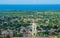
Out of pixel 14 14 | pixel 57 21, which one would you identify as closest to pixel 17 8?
pixel 14 14

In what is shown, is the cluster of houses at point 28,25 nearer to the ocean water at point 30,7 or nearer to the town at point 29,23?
the town at point 29,23

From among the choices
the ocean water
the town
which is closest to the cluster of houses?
the town

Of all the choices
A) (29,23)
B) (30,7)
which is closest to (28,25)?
(29,23)

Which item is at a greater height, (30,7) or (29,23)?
(30,7)

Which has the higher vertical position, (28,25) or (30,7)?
(30,7)

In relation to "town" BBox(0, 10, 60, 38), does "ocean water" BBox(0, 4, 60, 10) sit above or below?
above

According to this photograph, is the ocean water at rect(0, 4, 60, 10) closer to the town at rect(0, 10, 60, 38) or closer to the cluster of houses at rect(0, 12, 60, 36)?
the town at rect(0, 10, 60, 38)

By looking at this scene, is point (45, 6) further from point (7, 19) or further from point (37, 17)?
point (7, 19)

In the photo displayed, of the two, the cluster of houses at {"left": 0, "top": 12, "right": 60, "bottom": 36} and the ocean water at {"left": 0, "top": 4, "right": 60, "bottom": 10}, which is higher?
the ocean water at {"left": 0, "top": 4, "right": 60, "bottom": 10}

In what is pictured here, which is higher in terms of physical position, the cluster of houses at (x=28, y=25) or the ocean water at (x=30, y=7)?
the ocean water at (x=30, y=7)

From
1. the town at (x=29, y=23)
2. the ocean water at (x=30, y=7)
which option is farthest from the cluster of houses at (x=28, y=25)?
the ocean water at (x=30, y=7)

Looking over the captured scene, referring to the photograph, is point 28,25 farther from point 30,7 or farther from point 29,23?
point 30,7
